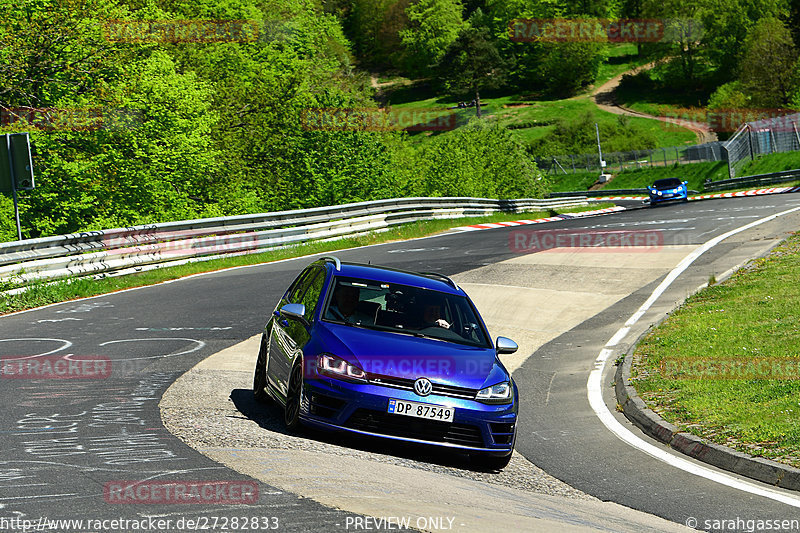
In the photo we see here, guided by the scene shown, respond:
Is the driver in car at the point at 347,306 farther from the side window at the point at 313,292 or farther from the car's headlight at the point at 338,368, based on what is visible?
the car's headlight at the point at 338,368

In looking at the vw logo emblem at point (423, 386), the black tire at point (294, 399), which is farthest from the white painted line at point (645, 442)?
the black tire at point (294, 399)

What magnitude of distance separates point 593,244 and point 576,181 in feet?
237

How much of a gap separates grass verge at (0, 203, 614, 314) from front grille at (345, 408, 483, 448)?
10.5 metres

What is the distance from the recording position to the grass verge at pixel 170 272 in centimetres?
1664

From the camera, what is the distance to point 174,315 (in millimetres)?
15258

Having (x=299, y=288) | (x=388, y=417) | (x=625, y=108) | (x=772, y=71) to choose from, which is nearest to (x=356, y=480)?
(x=388, y=417)

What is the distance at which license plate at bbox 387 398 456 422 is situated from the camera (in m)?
7.60

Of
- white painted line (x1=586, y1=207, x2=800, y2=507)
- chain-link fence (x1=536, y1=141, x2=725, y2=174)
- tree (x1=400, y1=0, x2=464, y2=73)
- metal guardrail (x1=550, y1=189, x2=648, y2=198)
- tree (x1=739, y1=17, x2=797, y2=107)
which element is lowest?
metal guardrail (x1=550, y1=189, x2=648, y2=198)

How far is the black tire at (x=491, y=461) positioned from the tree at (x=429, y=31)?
142395 millimetres

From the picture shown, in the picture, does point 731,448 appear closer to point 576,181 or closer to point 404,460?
point 404,460

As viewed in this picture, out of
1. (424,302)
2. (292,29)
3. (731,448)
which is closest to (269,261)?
(424,302)

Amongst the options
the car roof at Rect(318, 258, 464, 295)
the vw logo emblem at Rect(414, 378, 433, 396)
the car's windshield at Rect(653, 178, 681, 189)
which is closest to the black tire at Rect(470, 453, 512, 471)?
the vw logo emblem at Rect(414, 378, 433, 396)

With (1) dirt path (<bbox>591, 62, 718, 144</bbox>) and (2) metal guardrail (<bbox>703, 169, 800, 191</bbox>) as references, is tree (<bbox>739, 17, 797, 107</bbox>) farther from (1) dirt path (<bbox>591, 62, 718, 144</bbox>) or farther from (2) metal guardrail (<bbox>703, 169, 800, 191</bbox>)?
(2) metal guardrail (<bbox>703, 169, 800, 191</bbox>)

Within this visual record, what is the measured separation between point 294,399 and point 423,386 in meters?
1.20
